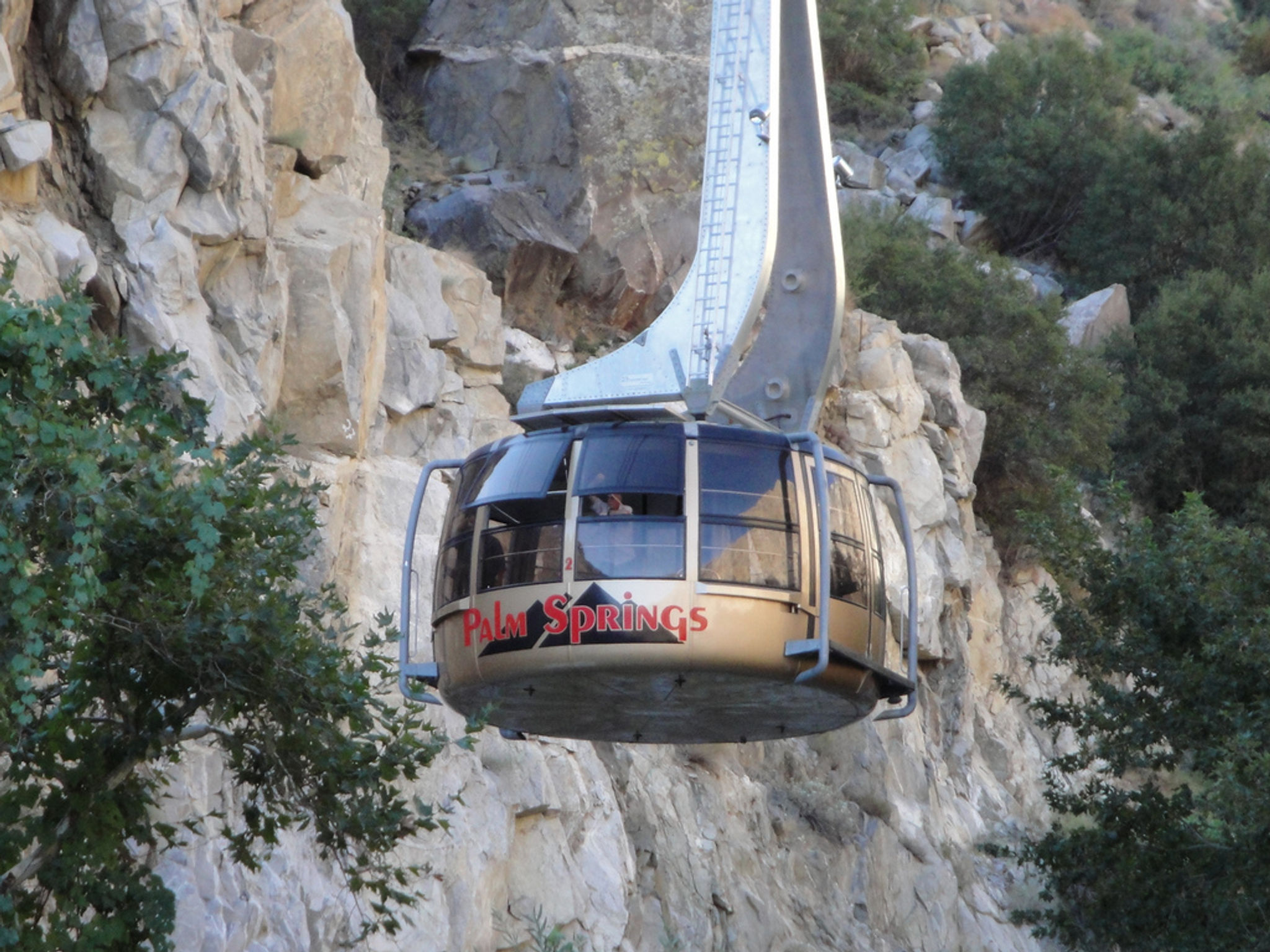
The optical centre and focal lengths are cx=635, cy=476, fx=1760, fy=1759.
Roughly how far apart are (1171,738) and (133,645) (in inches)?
406

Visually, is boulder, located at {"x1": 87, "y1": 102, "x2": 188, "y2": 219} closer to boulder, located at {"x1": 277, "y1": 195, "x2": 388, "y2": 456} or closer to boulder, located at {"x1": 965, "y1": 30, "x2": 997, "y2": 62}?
boulder, located at {"x1": 277, "y1": 195, "x2": 388, "y2": 456}

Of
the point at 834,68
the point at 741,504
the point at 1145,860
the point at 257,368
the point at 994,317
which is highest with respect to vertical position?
the point at 834,68

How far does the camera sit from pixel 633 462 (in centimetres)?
1095

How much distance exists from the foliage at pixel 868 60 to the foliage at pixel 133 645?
3765 cm

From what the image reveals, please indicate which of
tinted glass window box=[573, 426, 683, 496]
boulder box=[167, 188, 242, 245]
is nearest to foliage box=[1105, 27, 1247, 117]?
boulder box=[167, 188, 242, 245]

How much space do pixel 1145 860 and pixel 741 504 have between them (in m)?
9.24

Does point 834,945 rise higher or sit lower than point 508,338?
lower

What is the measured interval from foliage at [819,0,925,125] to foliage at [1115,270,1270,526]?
1269cm

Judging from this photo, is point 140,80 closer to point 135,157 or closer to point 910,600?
point 135,157

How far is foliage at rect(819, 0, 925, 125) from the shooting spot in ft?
159

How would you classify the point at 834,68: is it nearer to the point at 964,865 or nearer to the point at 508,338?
the point at 508,338

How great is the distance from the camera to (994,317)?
1384 inches

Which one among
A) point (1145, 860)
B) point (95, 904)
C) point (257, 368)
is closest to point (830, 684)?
point (95, 904)

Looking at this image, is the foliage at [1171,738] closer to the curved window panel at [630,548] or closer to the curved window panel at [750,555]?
the curved window panel at [750,555]
